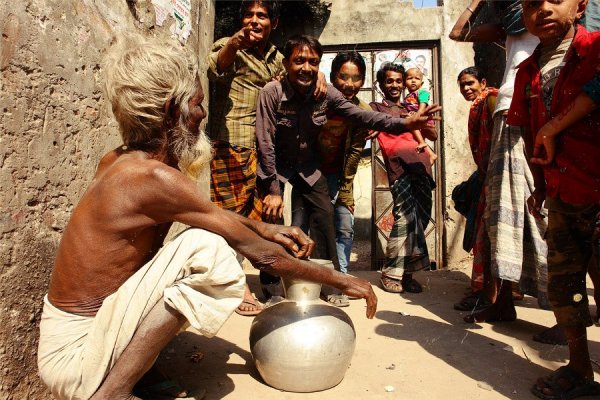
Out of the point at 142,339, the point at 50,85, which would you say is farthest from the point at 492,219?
the point at 50,85

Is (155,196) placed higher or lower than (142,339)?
higher

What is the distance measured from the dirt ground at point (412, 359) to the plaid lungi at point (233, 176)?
0.90 metres

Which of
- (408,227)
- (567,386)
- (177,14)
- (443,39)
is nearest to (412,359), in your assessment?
(567,386)

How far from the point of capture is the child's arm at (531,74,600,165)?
2.00m

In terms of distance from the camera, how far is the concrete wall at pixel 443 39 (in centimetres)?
618

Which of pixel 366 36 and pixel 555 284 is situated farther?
pixel 366 36

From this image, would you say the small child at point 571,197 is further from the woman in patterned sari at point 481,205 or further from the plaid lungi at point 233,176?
the plaid lungi at point 233,176

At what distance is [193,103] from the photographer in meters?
2.03

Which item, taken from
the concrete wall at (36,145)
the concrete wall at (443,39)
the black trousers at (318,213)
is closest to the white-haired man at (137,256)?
the concrete wall at (36,145)

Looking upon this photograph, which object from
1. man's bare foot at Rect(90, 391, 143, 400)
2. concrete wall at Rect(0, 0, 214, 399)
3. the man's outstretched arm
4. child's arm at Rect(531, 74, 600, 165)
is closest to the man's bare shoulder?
the man's outstretched arm

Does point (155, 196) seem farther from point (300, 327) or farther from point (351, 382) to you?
point (351, 382)

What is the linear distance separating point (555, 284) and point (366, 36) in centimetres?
491

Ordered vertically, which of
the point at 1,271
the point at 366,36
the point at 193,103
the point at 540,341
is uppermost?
the point at 366,36

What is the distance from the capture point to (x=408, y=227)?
440 cm
